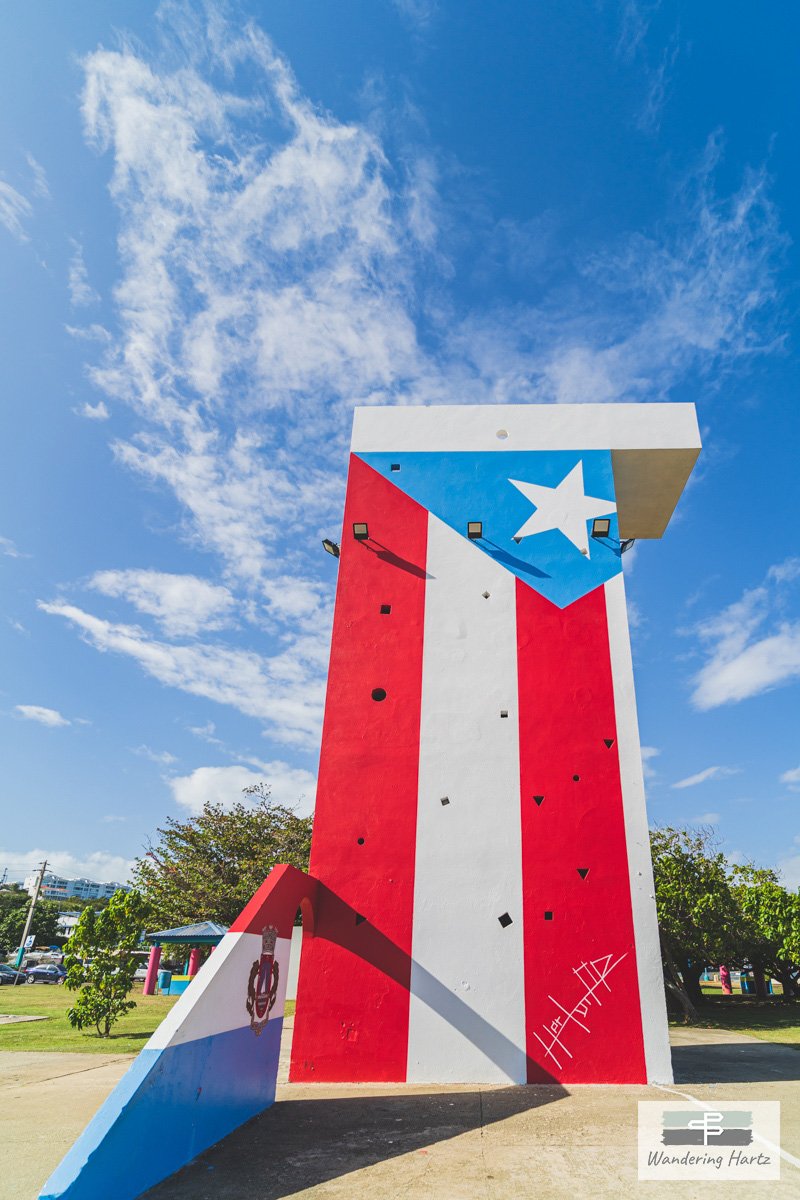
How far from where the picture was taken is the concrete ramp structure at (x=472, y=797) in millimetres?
8484

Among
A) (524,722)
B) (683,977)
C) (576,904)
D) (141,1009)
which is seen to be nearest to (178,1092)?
→ (576,904)

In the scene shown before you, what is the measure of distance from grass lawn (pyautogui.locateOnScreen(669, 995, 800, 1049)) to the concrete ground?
29.3 feet

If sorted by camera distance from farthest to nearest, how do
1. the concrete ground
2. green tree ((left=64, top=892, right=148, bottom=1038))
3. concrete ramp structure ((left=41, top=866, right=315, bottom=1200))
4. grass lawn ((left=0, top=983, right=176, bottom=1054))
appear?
green tree ((left=64, top=892, right=148, bottom=1038)) → grass lawn ((left=0, top=983, right=176, bottom=1054)) → the concrete ground → concrete ramp structure ((left=41, top=866, right=315, bottom=1200))

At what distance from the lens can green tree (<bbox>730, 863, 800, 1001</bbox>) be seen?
20.4m

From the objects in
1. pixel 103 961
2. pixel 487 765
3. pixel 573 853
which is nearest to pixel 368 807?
pixel 487 765

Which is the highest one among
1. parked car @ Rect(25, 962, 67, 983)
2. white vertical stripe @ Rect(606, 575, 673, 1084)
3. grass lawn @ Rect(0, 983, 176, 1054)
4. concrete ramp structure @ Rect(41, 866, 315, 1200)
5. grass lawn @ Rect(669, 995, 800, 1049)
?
white vertical stripe @ Rect(606, 575, 673, 1084)

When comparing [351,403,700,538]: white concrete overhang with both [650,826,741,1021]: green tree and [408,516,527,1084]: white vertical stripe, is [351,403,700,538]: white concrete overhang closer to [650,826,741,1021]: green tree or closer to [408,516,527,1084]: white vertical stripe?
[408,516,527,1084]: white vertical stripe

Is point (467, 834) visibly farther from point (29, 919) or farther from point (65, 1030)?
point (29, 919)

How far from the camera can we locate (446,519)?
38.3 feet

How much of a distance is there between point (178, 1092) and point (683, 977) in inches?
978

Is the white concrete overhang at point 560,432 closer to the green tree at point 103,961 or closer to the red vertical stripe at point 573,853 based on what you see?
the red vertical stripe at point 573,853

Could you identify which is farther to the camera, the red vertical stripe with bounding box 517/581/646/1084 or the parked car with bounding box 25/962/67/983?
the parked car with bounding box 25/962/67/983

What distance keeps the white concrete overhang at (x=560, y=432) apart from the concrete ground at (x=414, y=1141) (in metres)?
9.37
